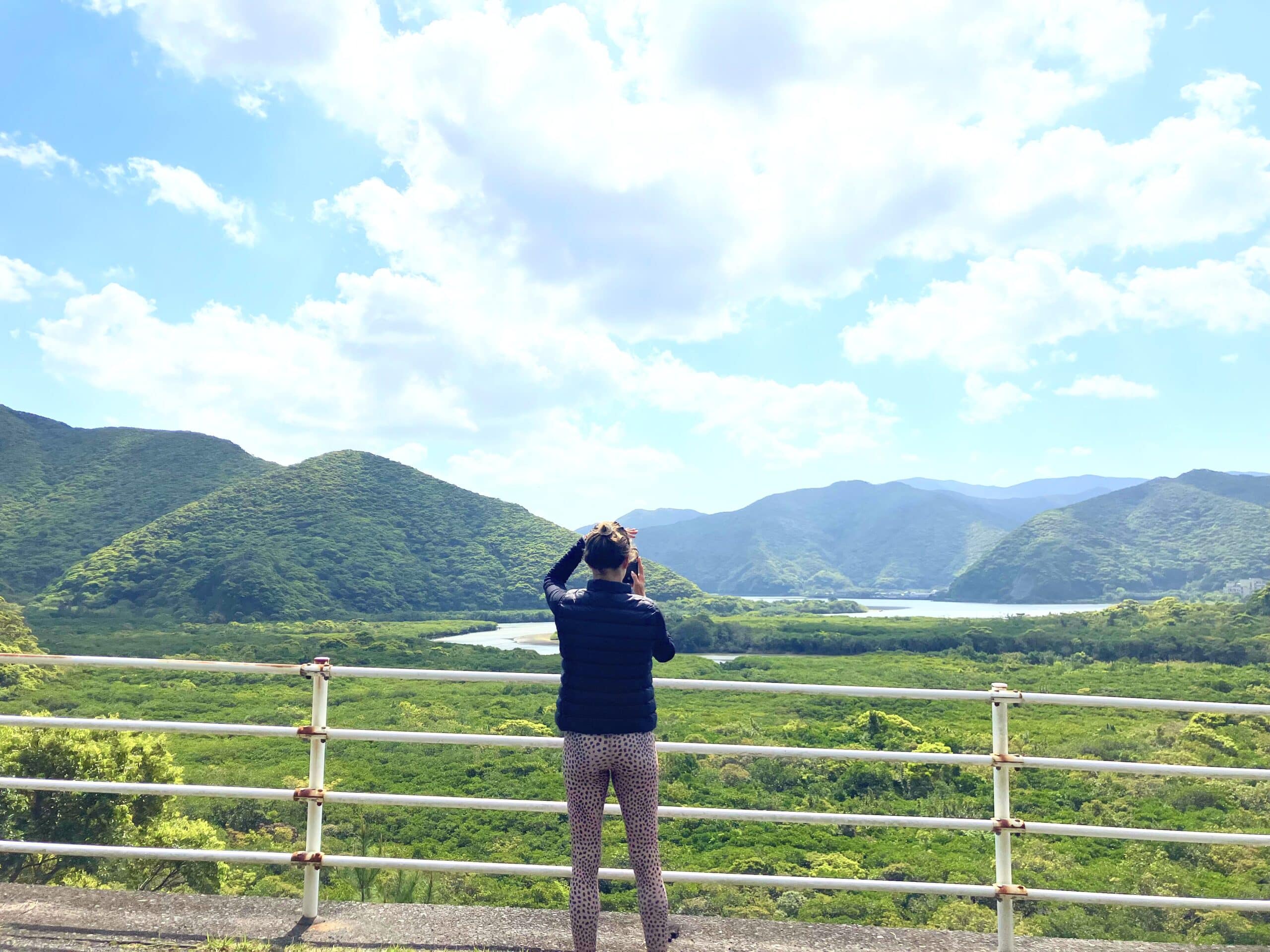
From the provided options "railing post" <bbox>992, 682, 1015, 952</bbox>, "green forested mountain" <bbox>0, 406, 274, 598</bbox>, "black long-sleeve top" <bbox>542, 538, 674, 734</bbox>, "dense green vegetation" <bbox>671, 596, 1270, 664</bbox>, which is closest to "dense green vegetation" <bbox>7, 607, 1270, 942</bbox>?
"dense green vegetation" <bbox>671, 596, 1270, 664</bbox>

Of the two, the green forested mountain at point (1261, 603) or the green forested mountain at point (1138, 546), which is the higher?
the green forested mountain at point (1138, 546)

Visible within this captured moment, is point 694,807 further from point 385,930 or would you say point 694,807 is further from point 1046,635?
point 1046,635

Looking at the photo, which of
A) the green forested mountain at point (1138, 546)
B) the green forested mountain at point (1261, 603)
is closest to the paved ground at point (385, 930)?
the green forested mountain at point (1261, 603)

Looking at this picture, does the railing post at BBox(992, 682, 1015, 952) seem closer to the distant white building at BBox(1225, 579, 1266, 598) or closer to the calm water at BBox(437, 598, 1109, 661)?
the calm water at BBox(437, 598, 1109, 661)

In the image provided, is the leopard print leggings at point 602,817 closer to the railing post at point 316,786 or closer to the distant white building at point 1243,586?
the railing post at point 316,786

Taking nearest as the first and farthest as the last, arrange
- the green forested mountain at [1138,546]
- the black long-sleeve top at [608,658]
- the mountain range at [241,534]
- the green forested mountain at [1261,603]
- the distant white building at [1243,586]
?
1. the black long-sleeve top at [608,658]
2. the green forested mountain at [1261,603]
3. the mountain range at [241,534]
4. the distant white building at [1243,586]
5. the green forested mountain at [1138,546]

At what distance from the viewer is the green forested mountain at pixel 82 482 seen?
116 metres

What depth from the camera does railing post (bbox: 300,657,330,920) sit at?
10.6 ft

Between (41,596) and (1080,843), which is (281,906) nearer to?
(1080,843)

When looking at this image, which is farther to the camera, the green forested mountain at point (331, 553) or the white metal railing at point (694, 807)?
the green forested mountain at point (331, 553)

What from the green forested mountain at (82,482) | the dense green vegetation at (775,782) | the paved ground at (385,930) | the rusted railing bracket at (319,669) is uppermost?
the green forested mountain at (82,482)

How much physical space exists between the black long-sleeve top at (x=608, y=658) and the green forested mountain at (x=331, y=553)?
113421 mm

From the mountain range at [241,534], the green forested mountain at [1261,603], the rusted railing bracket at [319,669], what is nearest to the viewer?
the rusted railing bracket at [319,669]

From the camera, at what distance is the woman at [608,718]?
246cm
